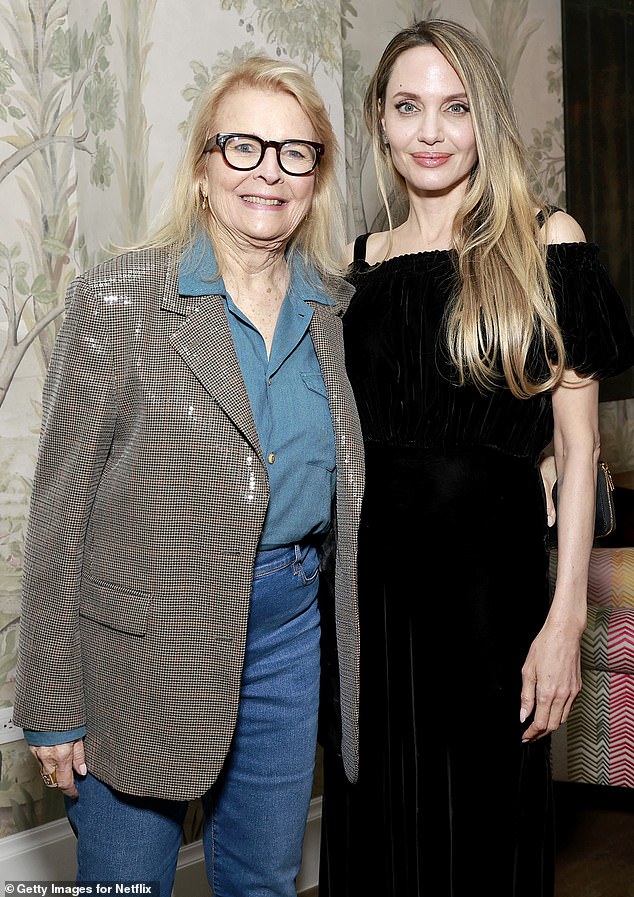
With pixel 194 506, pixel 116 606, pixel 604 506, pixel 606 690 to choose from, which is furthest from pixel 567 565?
pixel 606 690

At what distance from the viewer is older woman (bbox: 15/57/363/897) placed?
1.44 metres

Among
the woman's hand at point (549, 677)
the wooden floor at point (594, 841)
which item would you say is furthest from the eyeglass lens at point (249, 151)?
the wooden floor at point (594, 841)

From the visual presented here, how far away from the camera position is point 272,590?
5.12 ft

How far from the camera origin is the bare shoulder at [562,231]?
64.9 inches

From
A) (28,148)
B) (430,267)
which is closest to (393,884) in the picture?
(430,267)

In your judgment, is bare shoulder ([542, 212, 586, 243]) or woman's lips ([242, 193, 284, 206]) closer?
woman's lips ([242, 193, 284, 206])

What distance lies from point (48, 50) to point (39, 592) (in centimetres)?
145

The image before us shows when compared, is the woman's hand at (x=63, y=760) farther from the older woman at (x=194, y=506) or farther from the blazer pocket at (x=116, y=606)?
the blazer pocket at (x=116, y=606)

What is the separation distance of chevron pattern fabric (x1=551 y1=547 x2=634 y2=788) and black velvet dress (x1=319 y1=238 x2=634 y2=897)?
107cm

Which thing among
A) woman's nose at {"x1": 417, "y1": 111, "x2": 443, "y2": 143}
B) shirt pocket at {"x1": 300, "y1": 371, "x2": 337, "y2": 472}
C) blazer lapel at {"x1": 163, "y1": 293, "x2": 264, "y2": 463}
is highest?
woman's nose at {"x1": 417, "y1": 111, "x2": 443, "y2": 143}

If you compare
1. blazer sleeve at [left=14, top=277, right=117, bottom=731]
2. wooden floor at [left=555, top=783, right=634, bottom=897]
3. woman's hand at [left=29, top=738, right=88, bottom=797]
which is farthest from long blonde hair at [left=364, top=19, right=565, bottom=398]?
wooden floor at [left=555, top=783, right=634, bottom=897]

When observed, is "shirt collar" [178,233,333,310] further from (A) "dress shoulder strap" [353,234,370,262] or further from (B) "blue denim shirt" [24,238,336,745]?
(A) "dress shoulder strap" [353,234,370,262]

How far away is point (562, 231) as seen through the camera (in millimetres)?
1649

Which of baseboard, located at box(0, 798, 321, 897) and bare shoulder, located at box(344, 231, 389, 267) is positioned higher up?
bare shoulder, located at box(344, 231, 389, 267)
